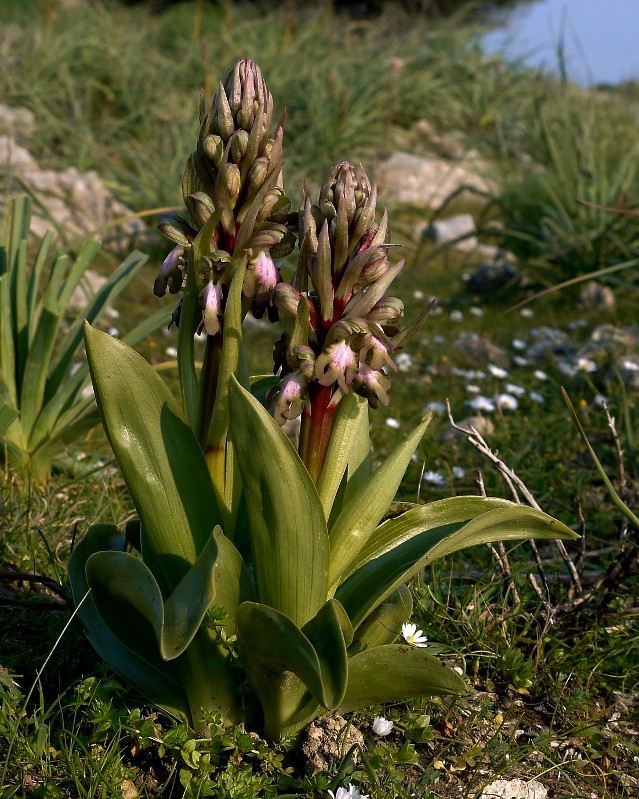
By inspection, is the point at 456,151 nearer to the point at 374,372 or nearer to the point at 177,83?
the point at 177,83

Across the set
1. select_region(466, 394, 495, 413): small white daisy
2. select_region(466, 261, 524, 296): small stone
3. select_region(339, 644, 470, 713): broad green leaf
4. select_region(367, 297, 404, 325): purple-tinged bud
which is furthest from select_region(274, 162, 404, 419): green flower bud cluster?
select_region(466, 261, 524, 296): small stone

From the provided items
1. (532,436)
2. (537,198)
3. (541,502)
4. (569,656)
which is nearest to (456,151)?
(537,198)

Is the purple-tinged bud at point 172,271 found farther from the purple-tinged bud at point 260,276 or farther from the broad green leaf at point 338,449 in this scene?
the broad green leaf at point 338,449

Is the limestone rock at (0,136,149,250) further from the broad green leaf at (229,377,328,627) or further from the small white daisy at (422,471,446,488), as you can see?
the broad green leaf at (229,377,328,627)

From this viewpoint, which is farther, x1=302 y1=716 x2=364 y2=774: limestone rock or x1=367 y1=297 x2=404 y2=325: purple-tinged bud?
x1=302 y1=716 x2=364 y2=774: limestone rock

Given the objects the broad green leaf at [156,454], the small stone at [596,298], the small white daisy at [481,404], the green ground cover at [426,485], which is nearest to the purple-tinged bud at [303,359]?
the broad green leaf at [156,454]

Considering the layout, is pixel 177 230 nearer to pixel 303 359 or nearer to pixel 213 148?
pixel 213 148

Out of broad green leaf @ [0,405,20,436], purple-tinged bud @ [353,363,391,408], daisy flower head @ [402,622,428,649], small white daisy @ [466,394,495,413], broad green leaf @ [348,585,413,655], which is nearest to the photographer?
purple-tinged bud @ [353,363,391,408]

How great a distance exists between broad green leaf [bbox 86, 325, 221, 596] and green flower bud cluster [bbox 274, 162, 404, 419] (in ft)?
0.75

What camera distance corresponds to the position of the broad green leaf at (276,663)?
142cm

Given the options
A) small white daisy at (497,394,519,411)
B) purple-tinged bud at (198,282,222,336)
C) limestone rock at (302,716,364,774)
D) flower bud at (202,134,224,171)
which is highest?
flower bud at (202,134,224,171)

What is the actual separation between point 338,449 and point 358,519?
0.14 metres

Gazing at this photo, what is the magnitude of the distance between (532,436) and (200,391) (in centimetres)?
217

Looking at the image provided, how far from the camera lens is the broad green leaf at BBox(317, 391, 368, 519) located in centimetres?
157
